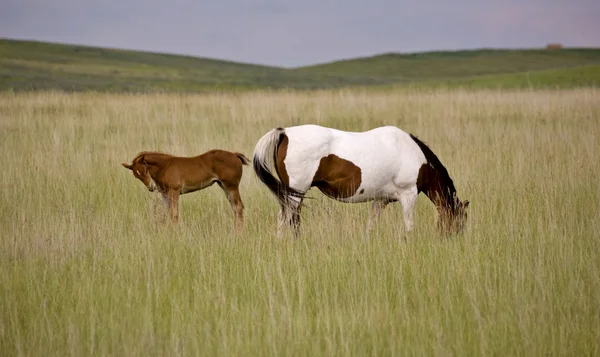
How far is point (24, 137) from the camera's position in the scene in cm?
1334

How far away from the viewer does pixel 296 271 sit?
5695 millimetres

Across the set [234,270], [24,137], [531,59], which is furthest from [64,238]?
[531,59]

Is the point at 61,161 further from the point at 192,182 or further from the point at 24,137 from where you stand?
the point at 192,182

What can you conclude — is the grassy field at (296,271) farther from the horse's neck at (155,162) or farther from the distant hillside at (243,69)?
the distant hillside at (243,69)

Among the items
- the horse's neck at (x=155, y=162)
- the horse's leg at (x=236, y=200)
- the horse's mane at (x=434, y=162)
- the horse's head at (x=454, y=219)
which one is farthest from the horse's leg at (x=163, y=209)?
the horse's head at (x=454, y=219)

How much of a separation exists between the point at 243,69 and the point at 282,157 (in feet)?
282

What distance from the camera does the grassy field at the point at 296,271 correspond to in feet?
14.3

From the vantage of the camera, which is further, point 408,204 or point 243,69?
point 243,69

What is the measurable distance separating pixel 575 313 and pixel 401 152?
2838mm

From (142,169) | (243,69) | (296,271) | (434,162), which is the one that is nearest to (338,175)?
(434,162)

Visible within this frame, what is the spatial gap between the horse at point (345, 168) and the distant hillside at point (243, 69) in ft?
109

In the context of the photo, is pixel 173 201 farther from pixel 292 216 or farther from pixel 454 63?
pixel 454 63

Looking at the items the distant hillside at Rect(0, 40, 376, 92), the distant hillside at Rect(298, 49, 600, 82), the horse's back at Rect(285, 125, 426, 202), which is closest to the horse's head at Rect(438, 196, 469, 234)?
the horse's back at Rect(285, 125, 426, 202)

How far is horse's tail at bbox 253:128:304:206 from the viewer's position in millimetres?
6906
